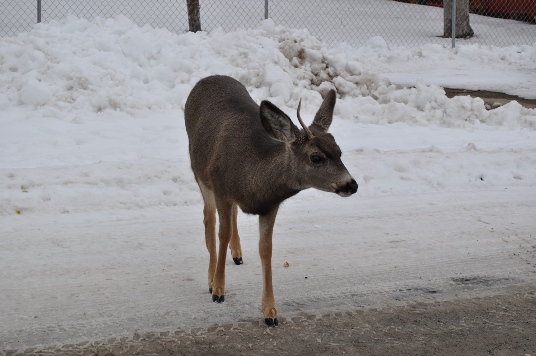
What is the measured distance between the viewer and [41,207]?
7750 millimetres

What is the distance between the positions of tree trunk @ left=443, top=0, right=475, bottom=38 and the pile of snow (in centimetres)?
604

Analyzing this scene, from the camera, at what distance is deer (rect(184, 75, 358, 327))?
206 inches

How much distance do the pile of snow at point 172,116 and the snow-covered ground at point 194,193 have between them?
0.03 meters

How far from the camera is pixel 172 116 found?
38.1 feet

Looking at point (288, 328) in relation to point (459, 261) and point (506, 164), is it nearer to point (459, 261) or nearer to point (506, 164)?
point (459, 261)

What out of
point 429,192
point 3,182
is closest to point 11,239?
point 3,182

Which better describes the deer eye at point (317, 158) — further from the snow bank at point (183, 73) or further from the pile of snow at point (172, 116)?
the snow bank at point (183, 73)

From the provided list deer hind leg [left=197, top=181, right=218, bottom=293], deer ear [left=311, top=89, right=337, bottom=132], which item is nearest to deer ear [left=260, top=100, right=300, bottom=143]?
deer ear [left=311, top=89, right=337, bottom=132]

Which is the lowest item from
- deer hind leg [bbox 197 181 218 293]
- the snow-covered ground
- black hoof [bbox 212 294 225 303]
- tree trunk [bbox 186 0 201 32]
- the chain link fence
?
the chain link fence

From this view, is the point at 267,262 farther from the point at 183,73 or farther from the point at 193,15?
the point at 193,15

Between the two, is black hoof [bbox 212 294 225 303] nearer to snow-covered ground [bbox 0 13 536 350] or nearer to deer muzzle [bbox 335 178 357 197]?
snow-covered ground [bbox 0 13 536 350]

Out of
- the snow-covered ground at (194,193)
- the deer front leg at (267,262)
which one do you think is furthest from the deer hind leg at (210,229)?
the deer front leg at (267,262)

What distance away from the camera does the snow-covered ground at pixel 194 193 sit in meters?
5.95

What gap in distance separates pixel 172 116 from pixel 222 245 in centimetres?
593
